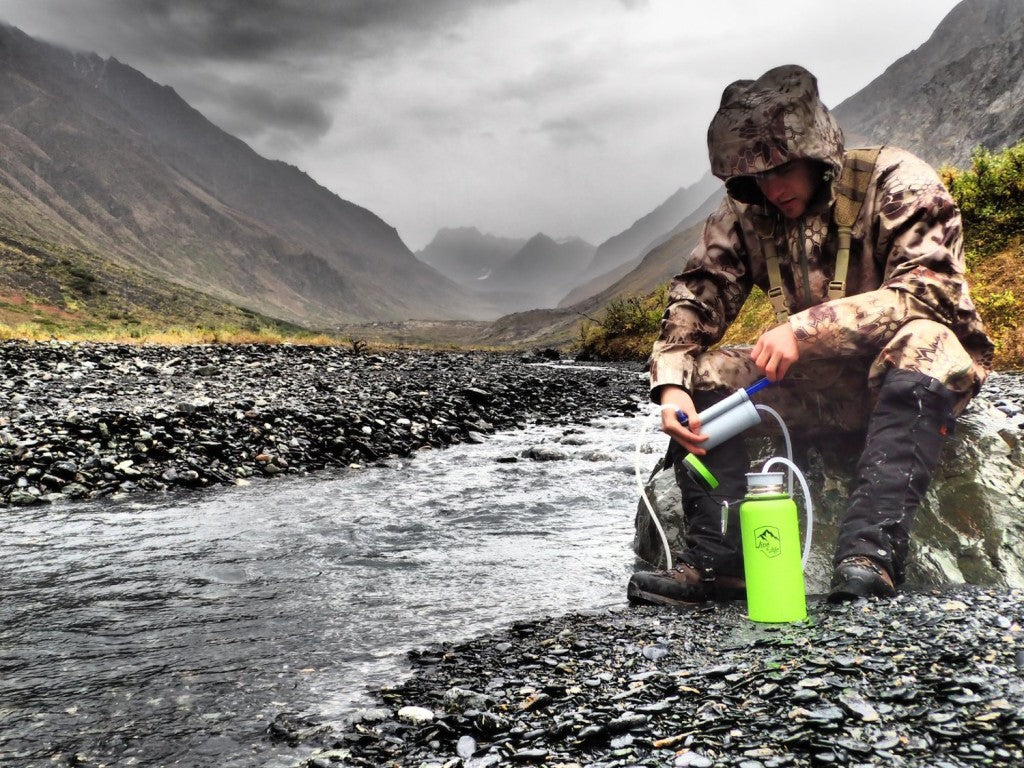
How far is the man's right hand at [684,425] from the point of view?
170 inches

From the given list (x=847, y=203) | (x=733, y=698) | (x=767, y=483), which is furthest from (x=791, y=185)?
(x=733, y=698)

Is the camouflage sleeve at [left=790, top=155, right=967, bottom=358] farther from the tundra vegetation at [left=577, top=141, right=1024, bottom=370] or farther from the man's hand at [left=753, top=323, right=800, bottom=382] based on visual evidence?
the tundra vegetation at [left=577, top=141, right=1024, bottom=370]

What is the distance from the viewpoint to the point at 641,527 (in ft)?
20.6

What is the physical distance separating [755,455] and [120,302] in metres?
78.7

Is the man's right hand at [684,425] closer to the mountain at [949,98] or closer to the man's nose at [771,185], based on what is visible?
the man's nose at [771,185]

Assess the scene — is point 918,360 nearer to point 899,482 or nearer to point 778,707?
point 899,482

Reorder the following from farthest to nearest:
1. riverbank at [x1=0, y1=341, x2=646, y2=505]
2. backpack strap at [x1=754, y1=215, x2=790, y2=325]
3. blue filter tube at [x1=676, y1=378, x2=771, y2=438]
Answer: riverbank at [x1=0, y1=341, x2=646, y2=505] < backpack strap at [x1=754, y1=215, x2=790, y2=325] < blue filter tube at [x1=676, y1=378, x2=771, y2=438]

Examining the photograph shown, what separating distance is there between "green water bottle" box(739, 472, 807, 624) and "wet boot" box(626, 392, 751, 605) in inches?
26.7

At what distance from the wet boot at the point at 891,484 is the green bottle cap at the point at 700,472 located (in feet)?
2.60

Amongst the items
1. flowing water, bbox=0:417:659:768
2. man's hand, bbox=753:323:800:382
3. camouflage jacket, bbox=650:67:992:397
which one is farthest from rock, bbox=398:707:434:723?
man's hand, bbox=753:323:800:382

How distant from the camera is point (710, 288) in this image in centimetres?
515

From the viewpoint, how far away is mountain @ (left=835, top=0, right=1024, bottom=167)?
94562 mm

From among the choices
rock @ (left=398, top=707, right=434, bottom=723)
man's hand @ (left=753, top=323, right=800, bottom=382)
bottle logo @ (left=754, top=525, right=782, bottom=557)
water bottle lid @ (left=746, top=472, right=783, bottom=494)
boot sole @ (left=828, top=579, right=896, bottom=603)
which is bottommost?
rock @ (left=398, top=707, right=434, bottom=723)

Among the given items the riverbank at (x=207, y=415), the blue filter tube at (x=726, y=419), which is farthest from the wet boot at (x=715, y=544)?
the riverbank at (x=207, y=415)
